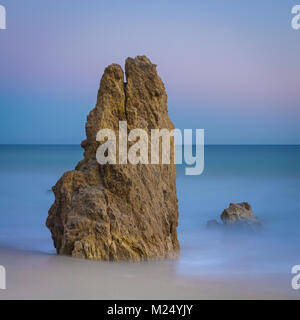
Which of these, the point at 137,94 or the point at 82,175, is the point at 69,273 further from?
the point at 137,94

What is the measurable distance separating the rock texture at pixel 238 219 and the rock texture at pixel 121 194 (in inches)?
151

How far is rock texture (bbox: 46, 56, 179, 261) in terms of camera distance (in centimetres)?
738

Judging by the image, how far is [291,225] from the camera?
12875mm

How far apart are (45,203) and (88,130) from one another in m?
8.59

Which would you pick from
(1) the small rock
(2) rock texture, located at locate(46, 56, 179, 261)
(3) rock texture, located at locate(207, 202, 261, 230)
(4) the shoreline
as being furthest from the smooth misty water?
(2) rock texture, located at locate(46, 56, 179, 261)

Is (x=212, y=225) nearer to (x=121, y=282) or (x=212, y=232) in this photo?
(x=212, y=232)

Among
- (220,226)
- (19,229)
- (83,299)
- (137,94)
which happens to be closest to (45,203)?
(19,229)

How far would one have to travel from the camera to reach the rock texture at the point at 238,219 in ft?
39.0

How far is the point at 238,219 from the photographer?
1241 centimetres

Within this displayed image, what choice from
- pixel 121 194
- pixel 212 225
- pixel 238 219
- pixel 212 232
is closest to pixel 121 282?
pixel 121 194

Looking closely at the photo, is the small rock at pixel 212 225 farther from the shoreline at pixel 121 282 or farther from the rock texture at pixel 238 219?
the shoreline at pixel 121 282

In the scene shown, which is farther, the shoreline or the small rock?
the small rock

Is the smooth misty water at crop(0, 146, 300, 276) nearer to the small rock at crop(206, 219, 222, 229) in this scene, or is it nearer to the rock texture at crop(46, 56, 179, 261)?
the small rock at crop(206, 219, 222, 229)

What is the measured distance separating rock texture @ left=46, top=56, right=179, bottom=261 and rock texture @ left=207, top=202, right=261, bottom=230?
3.83m
